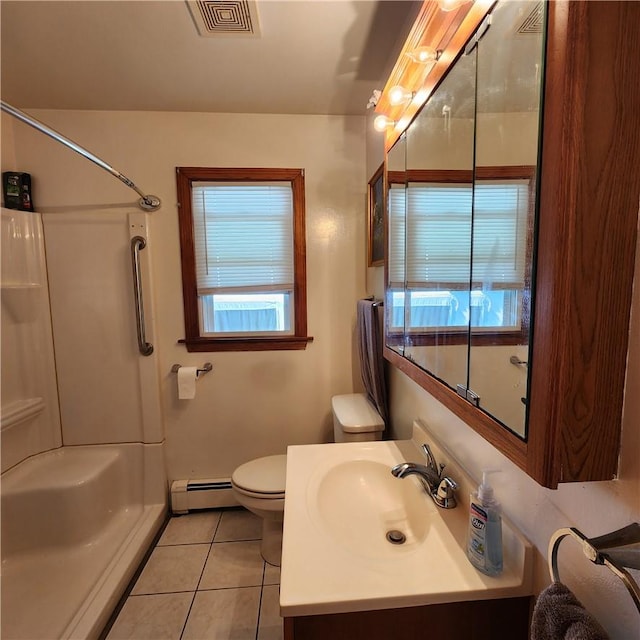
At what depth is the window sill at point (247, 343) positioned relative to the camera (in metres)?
2.08

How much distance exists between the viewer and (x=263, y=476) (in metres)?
1.77

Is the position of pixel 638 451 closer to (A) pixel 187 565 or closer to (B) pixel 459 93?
(B) pixel 459 93

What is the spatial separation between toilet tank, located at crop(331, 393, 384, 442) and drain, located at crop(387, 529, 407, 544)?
632mm

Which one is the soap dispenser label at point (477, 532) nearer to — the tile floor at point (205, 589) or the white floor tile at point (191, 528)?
the tile floor at point (205, 589)

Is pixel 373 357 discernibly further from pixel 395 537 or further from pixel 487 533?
pixel 487 533

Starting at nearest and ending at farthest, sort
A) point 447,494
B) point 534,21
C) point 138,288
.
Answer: point 534,21 → point 447,494 → point 138,288

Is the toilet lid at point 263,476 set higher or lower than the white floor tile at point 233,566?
higher

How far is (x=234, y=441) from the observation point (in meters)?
2.16

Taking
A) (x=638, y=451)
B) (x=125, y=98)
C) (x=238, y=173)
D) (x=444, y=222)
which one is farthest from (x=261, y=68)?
(x=638, y=451)

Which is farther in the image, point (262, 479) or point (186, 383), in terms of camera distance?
point (186, 383)

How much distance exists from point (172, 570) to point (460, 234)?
2059mm

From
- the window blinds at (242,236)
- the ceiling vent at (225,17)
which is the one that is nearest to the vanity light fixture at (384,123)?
the ceiling vent at (225,17)

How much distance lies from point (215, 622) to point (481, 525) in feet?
4.53

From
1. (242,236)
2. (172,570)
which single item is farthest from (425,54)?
(172,570)
